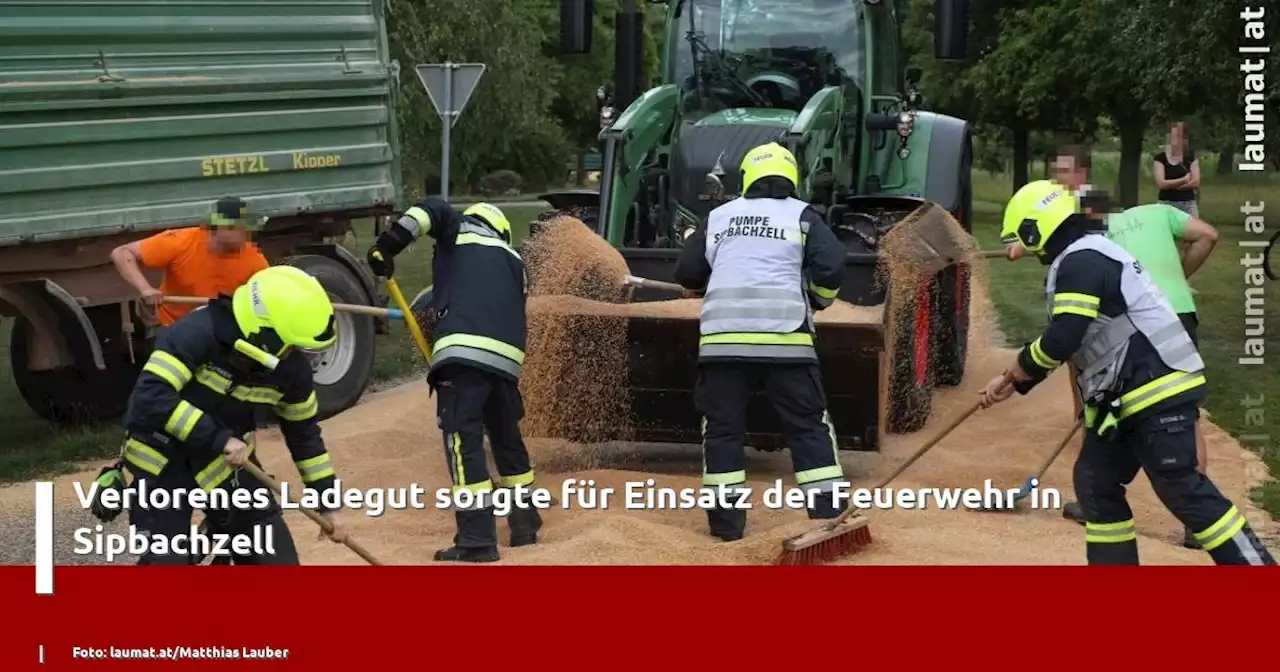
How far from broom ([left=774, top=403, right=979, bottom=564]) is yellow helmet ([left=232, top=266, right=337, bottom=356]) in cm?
218

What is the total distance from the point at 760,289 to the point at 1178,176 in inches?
98.6

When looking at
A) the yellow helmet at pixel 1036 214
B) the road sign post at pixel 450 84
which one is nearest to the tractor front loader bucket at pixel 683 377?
the yellow helmet at pixel 1036 214

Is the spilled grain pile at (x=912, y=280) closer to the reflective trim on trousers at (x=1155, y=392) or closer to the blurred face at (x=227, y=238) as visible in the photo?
the reflective trim on trousers at (x=1155, y=392)

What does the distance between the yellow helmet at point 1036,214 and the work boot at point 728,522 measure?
1.85 metres

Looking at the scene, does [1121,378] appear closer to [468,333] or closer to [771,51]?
[468,333]

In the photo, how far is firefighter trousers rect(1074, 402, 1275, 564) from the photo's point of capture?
20.1 ft

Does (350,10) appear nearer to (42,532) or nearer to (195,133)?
(195,133)

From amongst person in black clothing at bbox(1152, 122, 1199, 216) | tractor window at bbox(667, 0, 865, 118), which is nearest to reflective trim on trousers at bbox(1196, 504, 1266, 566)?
person in black clothing at bbox(1152, 122, 1199, 216)

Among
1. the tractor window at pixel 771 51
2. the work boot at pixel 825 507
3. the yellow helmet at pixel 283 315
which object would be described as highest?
the tractor window at pixel 771 51

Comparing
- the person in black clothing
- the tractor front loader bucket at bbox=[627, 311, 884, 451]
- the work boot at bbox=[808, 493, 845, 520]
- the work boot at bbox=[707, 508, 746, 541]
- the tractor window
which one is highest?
the tractor window

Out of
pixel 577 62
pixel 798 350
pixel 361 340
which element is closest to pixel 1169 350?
pixel 798 350

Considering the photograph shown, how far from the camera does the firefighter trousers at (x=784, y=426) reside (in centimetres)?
757

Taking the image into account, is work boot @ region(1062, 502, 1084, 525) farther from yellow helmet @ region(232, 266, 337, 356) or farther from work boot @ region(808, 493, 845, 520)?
yellow helmet @ region(232, 266, 337, 356)

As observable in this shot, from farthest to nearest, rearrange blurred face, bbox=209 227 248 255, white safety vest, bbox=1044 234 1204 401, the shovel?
1. the shovel
2. blurred face, bbox=209 227 248 255
3. white safety vest, bbox=1044 234 1204 401
